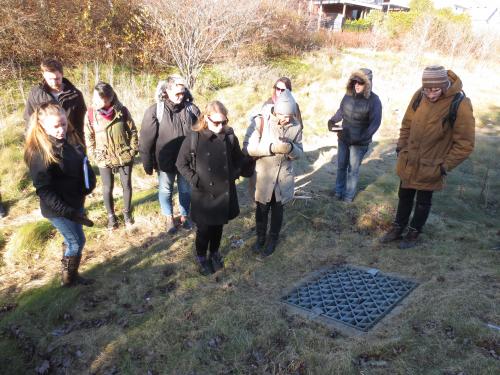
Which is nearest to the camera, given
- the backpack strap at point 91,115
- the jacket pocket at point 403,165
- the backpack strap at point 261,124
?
the backpack strap at point 261,124

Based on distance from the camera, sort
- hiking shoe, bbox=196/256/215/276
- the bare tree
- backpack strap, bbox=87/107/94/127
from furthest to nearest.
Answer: the bare tree
backpack strap, bbox=87/107/94/127
hiking shoe, bbox=196/256/215/276

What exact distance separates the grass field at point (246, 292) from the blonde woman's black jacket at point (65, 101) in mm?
1465

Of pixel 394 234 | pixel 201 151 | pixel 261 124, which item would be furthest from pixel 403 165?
pixel 201 151

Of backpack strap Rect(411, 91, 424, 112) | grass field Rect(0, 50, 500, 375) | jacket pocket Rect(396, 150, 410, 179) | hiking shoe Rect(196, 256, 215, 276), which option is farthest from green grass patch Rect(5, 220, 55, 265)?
backpack strap Rect(411, 91, 424, 112)

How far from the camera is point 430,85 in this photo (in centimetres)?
382

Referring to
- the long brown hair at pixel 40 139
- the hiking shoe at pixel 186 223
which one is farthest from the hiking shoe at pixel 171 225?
the long brown hair at pixel 40 139

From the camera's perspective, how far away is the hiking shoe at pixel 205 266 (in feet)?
13.9

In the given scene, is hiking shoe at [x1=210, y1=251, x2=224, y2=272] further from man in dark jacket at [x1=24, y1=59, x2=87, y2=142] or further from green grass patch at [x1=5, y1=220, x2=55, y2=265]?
green grass patch at [x1=5, y1=220, x2=55, y2=265]

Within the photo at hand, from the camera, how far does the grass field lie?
2986 millimetres

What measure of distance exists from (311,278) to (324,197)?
2125mm

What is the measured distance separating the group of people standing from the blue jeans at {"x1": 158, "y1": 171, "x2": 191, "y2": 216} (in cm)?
1

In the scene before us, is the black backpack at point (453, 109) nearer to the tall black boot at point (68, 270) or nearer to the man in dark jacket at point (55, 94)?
the man in dark jacket at point (55, 94)

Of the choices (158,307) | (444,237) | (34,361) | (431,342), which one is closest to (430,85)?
(444,237)

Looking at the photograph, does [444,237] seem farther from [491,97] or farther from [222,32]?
[491,97]
